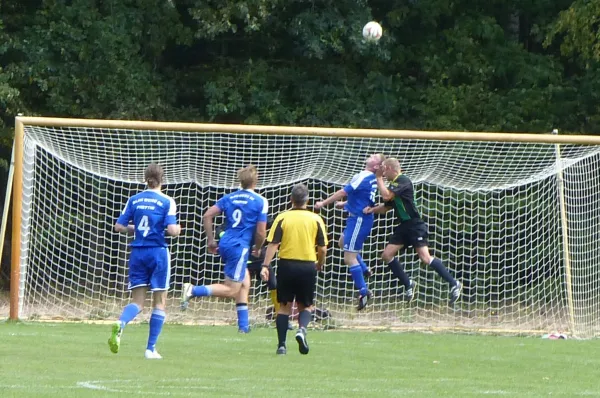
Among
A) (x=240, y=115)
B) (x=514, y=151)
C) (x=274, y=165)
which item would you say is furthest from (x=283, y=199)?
(x=240, y=115)

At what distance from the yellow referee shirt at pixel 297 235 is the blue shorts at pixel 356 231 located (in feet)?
12.1

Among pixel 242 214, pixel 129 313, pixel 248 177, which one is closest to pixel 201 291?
pixel 242 214

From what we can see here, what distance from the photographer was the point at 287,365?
1016 centimetres

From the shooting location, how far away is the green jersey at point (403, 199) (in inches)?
566

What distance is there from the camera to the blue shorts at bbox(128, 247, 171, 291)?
10.5 metres

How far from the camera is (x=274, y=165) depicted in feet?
54.0

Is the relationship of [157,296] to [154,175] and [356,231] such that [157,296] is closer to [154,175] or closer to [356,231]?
[154,175]

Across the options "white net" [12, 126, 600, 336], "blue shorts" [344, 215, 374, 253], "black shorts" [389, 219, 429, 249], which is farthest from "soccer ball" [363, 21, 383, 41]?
"black shorts" [389, 219, 429, 249]

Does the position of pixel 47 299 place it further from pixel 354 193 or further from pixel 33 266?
pixel 354 193

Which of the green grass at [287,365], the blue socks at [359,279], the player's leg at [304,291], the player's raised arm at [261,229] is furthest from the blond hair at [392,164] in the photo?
the player's leg at [304,291]

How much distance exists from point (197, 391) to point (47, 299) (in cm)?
793

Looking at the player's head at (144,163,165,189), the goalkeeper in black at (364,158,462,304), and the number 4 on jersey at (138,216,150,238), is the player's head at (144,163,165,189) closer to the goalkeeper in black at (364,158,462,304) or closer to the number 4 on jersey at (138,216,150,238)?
the number 4 on jersey at (138,216,150,238)

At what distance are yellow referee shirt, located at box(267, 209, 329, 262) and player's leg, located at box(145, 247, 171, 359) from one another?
1046mm

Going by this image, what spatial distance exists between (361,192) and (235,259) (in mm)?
2432
